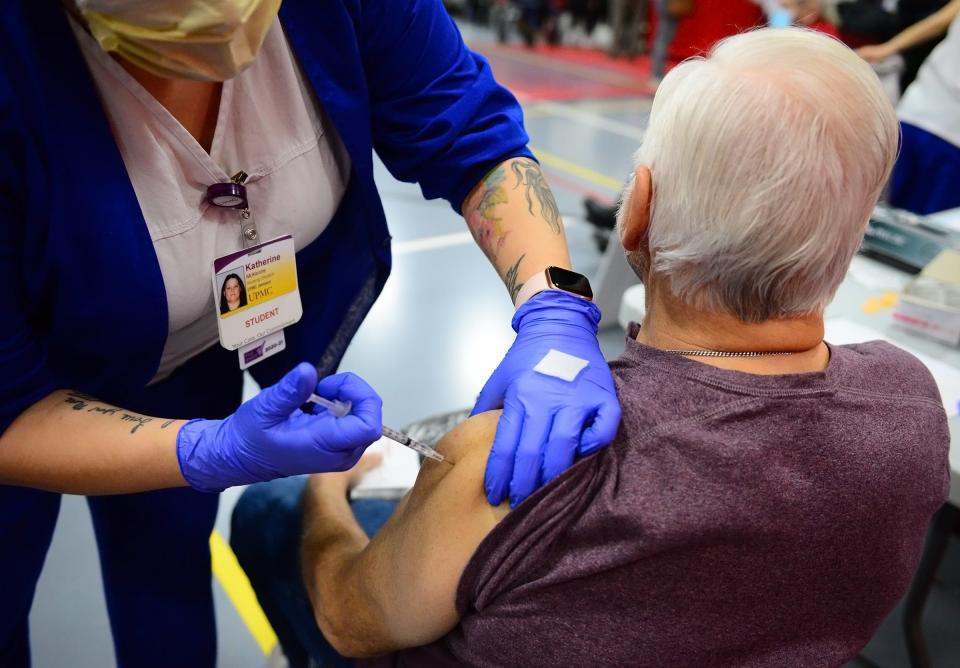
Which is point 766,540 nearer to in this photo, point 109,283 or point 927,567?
point 109,283

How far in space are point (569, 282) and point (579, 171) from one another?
375 centimetres

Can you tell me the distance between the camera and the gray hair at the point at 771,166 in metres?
0.72

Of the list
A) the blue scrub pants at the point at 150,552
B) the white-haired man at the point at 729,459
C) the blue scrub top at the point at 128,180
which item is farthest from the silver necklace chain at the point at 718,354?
the blue scrub pants at the point at 150,552

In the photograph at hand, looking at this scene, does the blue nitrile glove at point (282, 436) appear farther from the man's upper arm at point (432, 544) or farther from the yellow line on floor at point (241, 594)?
the yellow line on floor at point (241, 594)

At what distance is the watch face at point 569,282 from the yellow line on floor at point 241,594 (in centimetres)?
104

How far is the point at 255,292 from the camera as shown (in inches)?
41.1

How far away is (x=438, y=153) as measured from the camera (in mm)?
1194

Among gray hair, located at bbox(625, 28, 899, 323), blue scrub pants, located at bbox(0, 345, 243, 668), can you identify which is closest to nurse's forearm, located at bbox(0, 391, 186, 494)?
blue scrub pants, located at bbox(0, 345, 243, 668)

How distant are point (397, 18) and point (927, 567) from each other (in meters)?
1.46

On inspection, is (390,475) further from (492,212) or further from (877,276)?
(877,276)

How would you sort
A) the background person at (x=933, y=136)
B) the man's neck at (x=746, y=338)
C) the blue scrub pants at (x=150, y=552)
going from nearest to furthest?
the man's neck at (x=746, y=338) → the blue scrub pants at (x=150, y=552) → the background person at (x=933, y=136)

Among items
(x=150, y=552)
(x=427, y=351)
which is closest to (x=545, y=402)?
(x=150, y=552)

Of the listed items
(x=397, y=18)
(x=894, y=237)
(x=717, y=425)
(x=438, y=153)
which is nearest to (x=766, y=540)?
(x=717, y=425)

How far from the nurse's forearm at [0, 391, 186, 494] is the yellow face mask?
0.41 meters
